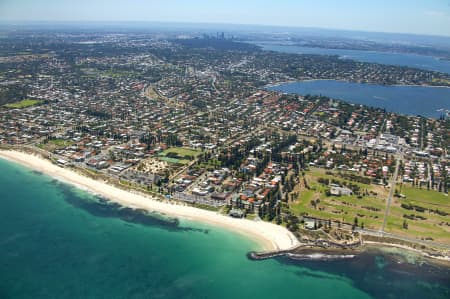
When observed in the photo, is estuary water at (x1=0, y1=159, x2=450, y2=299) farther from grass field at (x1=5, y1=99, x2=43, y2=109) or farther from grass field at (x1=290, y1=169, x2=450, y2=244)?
grass field at (x1=5, y1=99, x2=43, y2=109)

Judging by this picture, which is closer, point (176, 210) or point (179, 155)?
point (176, 210)

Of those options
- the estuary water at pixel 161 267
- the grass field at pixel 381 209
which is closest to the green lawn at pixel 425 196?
the grass field at pixel 381 209

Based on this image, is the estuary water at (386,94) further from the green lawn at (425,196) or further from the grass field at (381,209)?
the grass field at (381,209)

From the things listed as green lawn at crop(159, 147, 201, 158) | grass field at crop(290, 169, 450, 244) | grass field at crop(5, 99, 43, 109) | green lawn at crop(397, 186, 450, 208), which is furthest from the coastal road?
grass field at crop(5, 99, 43, 109)

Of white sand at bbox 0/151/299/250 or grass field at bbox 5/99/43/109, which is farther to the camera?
grass field at bbox 5/99/43/109

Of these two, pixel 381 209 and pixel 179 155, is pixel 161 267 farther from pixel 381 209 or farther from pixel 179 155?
pixel 179 155

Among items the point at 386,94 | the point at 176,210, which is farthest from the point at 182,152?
the point at 386,94
